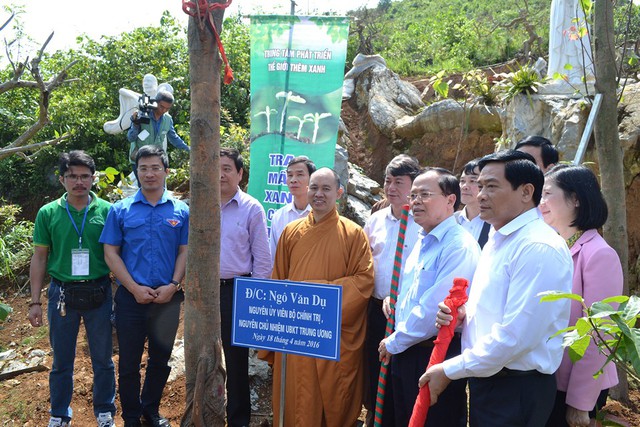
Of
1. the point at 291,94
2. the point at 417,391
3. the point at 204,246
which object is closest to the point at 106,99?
the point at 291,94

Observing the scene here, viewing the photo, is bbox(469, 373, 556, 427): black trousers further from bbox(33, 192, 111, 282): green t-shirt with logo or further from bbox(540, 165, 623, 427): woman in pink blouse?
bbox(33, 192, 111, 282): green t-shirt with logo

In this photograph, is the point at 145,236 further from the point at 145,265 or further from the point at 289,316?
the point at 289,316

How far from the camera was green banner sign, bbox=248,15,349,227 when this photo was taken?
18.0 ft

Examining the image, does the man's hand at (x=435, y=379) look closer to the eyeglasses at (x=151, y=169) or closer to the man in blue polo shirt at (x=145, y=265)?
the man in blue polo shirt at (x=145, y=265)

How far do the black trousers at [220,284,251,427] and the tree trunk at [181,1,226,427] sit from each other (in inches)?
42.0

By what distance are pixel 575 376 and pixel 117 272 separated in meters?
2.65

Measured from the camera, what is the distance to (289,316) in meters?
2.93

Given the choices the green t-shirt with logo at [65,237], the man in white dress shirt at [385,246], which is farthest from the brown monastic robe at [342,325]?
the green t-shirt with logo at [65,237]

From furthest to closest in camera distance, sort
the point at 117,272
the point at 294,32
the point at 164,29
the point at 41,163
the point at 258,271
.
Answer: the point at 164,29
the point at 41,163
the point at 294,32
the point at 258,271
the point at 117,272

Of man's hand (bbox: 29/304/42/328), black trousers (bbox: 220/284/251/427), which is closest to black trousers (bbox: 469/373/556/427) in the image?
black trousers (bbox: 220/284/251/427)

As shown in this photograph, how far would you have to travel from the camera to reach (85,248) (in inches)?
149

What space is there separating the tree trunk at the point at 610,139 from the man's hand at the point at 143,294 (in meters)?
2.96

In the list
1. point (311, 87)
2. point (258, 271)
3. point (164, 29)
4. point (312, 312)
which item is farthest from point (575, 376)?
point (164, 29)

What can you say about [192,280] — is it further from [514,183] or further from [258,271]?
[514,183]
